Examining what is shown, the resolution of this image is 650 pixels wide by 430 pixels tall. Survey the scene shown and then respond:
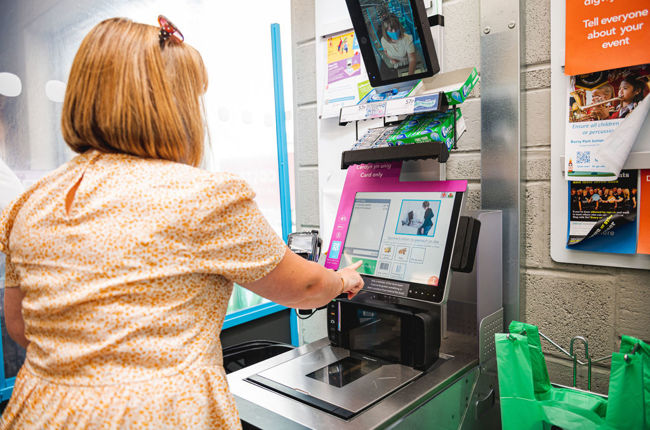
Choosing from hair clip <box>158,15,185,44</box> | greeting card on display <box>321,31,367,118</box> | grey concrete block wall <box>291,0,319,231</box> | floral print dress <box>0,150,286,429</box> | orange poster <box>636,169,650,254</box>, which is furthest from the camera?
grey concrete block wall <box>291,0,319,231</box>

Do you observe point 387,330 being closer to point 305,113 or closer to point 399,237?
point 399,237

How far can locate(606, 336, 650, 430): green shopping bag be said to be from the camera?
0.96m

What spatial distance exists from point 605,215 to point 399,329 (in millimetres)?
683

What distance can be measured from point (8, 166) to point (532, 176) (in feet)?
7.06

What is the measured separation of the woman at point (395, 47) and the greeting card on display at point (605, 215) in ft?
2.05

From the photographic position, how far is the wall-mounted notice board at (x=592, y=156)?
4.05 feet

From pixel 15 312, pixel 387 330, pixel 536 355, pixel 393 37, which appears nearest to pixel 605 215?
pixel 536 355

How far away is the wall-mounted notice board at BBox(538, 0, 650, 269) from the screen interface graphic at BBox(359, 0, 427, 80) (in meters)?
0.44

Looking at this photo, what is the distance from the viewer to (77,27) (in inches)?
87.4

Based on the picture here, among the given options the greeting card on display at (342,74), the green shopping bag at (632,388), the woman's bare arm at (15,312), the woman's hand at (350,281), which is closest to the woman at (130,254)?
the woman's bare arm at (15,312)

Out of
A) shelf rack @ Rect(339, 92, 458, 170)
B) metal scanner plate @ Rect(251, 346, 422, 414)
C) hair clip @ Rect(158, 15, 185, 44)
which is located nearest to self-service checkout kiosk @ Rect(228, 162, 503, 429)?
metal scanner plate @ Rect(251, 346, 422, 414)

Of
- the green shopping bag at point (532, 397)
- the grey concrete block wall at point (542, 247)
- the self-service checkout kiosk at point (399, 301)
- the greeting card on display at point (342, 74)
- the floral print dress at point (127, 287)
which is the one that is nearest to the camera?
the floral print dress at point (127, 287)

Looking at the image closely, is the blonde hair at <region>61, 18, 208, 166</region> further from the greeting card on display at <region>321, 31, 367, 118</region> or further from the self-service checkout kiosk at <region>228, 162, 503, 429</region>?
the greeting card on display at <region>321, 31, 367, 118</region>

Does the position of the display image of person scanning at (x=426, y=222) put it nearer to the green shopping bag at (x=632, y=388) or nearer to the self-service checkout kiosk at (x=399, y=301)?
the self-service checkout kiosk at (x=399, y=301)
